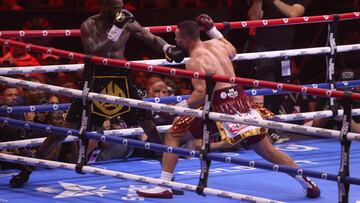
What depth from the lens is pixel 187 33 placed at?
18.5ft

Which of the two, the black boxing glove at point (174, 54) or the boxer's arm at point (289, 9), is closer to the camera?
the black boxing glove at point (174, 54)

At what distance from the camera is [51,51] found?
5270 millimetres

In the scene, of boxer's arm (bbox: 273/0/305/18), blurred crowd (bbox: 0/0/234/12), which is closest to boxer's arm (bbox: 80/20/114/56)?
boxer's arm (bbox: 273/0/305/18)

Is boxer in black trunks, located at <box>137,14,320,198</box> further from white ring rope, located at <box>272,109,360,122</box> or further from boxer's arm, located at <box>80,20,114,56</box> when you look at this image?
white ring rope, located at <box>272,109,360,122</box>

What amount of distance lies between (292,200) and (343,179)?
122cm

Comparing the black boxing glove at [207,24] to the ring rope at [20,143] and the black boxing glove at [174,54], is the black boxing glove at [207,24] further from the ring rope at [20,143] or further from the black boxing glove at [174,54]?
the ring rope at [20,143]

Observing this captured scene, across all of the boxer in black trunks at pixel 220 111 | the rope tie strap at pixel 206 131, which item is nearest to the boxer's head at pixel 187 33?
the boxer in black trunks at pixel 220 111

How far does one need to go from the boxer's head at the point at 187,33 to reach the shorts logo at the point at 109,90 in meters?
0.54

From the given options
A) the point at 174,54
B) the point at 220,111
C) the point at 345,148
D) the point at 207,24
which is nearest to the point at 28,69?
the point at 174,54

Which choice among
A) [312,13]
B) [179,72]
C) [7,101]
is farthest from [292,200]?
[312,13]

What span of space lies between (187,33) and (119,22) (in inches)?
18.1

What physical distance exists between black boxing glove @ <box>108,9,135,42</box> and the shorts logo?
39cm

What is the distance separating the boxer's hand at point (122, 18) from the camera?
5492 millimetres

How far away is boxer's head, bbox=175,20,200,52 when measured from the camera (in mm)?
5617
